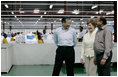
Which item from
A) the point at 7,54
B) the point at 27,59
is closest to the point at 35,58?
the point at 27,59

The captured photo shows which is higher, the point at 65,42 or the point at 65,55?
the point at 65,42

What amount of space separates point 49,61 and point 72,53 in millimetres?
2422

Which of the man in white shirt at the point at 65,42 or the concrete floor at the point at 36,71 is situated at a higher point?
the man in white shirt at the point at 65,42

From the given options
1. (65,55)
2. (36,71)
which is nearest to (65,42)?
(65,55)

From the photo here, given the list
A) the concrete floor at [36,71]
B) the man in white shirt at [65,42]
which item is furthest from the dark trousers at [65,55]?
the concrete floor at [36,71]

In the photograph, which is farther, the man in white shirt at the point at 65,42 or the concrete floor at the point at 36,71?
the concrete floor at the point at 36,71

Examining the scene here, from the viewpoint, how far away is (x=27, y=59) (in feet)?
17.9

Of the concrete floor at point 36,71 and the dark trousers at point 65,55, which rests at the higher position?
the dark trousers at point 65,55

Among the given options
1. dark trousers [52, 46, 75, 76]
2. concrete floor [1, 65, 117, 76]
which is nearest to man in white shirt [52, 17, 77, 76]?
dark trousers [52, 46, 75, 76]

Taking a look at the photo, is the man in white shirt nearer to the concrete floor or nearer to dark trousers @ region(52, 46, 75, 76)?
dark trousers @ region(52, 46, 75, 76)

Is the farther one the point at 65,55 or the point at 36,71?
the point at 36,71

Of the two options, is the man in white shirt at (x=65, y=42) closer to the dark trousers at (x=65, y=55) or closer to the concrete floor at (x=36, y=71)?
the dark trousers at (x=65, y=55)

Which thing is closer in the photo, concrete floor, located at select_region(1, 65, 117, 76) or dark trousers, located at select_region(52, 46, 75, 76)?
dark trousers, located at select_region(52, 46, 75, 76)

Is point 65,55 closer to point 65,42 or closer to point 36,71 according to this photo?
point 65,42
